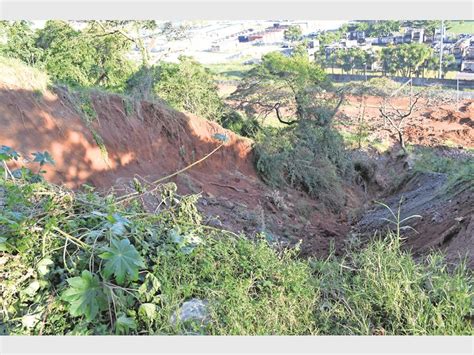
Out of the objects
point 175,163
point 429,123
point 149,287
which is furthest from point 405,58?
point 149,287

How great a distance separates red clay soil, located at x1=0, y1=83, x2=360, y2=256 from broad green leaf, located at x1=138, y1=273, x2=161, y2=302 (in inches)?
70.9

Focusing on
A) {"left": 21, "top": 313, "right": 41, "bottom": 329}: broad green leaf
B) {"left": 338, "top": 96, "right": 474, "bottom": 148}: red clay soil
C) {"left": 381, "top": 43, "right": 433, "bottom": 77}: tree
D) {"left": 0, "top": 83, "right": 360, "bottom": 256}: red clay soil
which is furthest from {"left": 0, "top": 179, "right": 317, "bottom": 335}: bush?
{"left": 338, "top": 96, "right": 474, "bottom": 148}: red clay soil

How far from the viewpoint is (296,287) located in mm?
3182

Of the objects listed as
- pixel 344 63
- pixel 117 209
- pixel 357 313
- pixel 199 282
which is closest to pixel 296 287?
pixel 357 313

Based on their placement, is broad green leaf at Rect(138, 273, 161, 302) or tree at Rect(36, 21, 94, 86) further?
tree at Rect(36, 21, 94, 86)

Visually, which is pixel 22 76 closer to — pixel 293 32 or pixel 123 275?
pixel 293 32

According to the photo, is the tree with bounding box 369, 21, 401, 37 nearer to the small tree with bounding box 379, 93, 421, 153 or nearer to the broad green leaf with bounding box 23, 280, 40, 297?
the broad green leaf with bounding box 23, 280, 40, 297

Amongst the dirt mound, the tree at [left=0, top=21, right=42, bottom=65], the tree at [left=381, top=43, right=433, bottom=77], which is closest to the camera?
the dirt mound

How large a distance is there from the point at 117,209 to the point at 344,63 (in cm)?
1642

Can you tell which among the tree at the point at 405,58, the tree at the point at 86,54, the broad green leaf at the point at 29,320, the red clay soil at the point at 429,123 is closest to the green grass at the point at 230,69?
the tree at the point at 86,54

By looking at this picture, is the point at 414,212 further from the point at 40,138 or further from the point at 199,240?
the point at 40,138

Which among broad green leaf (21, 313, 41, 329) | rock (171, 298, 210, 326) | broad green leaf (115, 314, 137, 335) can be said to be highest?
broad green leaf (21, 313, 41, 329)

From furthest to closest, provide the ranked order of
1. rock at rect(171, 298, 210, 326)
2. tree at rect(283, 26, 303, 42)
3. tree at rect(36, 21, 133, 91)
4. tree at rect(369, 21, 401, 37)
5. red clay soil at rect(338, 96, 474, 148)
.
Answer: red clay soil at rect(338, 96, 474, 148), tree at rect(36, 21, 133, 91), tree at rect(283, 26, 303, 42), tree at rect(369, 21, 401, 37), rock at rect(171, 298, 210, 326)

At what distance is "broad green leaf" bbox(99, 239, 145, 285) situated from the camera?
9.17ft
